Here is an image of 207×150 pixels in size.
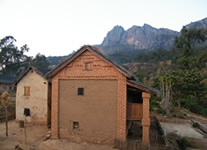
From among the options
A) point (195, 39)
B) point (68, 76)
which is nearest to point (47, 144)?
point (68, 76)

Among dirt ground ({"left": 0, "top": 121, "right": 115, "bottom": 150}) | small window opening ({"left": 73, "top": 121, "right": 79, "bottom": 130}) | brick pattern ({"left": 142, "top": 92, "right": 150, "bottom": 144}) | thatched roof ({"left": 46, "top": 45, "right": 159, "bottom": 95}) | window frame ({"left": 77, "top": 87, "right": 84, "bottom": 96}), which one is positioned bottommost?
dirt ground ({"left": 0, "top": 121, "right": 115, "bottom": 150})

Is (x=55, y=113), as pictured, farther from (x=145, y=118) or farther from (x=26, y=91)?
(x=26, y=91)

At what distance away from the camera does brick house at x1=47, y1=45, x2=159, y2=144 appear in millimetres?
10102

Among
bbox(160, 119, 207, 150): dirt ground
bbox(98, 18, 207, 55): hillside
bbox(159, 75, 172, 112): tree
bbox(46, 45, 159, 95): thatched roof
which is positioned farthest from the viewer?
bbox(98, 18, 207, 55): hillside

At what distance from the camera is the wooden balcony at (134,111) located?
10.3 metres

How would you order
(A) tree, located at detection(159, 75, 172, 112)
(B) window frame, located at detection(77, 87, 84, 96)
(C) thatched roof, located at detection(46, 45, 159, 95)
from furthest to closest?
1. (A) tree, located at detection(159, 75, 172, 112)
2. (B) window frame, located at detection(77, 87, 84, 96)
3. (C) thatched roof, located at detection(46, 45, 159, 95)

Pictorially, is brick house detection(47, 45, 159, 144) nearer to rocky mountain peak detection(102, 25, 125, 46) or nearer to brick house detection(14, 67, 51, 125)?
brick house detection(14, 67, 51, 125)

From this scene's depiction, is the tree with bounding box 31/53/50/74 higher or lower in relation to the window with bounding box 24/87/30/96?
higher

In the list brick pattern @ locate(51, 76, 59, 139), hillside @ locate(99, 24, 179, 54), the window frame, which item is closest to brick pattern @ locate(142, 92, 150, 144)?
the window frame

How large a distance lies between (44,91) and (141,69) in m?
56.5

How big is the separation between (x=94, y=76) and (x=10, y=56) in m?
52.3

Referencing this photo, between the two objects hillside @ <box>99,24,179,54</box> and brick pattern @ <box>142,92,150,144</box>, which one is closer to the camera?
brick pattern @ <box>142,92,150,144</box>

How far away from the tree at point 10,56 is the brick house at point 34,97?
40765mm

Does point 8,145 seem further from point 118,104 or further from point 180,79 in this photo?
point 180,79
